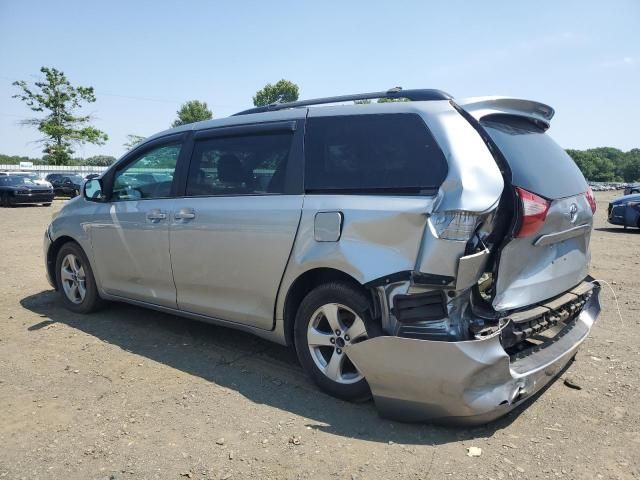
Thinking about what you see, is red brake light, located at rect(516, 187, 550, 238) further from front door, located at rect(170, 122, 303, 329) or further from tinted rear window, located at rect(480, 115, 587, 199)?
front door, located at rect(170, 122, 303, 329)

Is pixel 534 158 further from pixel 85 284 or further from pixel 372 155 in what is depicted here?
pixel 85 284

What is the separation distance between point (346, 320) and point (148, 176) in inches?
99.1

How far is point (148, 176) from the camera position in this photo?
15.4 feet

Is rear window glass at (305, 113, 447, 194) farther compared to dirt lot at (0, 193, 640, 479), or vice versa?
rear window glass at (305, 113, 447, 194)

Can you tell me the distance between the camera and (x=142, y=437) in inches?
116

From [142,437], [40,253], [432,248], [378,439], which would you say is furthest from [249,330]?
[40,253]

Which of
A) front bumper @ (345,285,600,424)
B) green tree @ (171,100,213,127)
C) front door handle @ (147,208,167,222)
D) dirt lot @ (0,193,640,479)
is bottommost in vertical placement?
dirt lot @ (0,193,640,479)

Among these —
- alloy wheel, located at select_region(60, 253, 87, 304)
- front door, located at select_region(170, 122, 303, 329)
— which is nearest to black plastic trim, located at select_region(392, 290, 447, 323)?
front door, located at select_region(170, 122, 303, 329)

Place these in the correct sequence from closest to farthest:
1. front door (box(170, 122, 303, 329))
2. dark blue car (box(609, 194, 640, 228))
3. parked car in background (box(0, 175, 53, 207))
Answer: front door (box(170, 122, 303, 329)), dark blue car (box(609, 194, 640, 228)), parked car in background (box(0, 175, 53, 207))

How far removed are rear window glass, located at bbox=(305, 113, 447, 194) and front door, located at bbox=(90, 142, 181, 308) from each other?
1.49 metres

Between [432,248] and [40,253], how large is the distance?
8584 millimetres

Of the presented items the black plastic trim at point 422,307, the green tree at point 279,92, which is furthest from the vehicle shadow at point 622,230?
the green tree at point 279,92

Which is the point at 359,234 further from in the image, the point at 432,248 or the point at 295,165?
the point at 295,165

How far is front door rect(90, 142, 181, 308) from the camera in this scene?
435 cm
